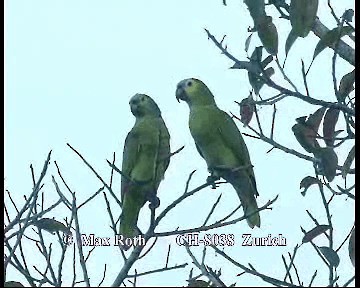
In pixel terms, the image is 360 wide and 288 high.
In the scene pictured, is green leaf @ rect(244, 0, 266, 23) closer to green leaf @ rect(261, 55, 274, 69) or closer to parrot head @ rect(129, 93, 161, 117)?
green leaf @ rect(261, 55, 274, 69)

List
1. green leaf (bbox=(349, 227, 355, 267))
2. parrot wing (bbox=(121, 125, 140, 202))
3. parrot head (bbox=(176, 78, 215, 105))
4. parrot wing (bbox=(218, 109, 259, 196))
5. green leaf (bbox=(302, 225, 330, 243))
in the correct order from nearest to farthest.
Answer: green leaf (bbox=(349, 227, 355, 267)) → green leaf (bbox=(302, 225, 330, 243)) → parrot wing (bbox=(121, 125, 140, 202)) → parrot wing (bbox=(218, 109, 259, 196)) → parrot head (bbox=(176, 78, 215, 105))

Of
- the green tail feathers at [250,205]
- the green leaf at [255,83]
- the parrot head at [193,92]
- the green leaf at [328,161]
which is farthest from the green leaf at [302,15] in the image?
the parrot head at [193,92]

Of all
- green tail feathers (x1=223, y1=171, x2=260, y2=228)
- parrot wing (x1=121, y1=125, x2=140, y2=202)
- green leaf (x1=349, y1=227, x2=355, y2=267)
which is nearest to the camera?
green leaf (x1=349, y1=227, x2=355, y2=267)

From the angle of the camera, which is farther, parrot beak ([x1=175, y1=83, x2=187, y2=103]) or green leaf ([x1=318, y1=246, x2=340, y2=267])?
parrot beak ([x1=175, y1=83, x2=187, y2=103])

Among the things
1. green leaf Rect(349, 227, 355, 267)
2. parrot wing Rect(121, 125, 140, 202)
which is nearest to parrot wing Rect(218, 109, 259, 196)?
parrot wing Rect(121, 125, 140, 202)

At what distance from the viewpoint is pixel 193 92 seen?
3072 mm

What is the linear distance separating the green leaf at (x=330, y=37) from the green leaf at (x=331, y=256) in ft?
1.81

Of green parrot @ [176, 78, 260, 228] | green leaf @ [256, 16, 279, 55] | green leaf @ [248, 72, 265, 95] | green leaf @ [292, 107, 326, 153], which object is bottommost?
green leaf @ [292, 107, 326, 153]

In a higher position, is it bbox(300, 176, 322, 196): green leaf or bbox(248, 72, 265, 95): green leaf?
bbox(248, 72, 265, 95): green leaf

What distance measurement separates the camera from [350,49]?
1985 millimetres

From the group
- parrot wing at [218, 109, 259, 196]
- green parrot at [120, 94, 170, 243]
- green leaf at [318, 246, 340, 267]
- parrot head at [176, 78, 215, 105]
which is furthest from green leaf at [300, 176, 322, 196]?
parrot head at [176, 78, 215, 105]

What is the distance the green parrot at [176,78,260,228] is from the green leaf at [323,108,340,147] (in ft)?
3.02

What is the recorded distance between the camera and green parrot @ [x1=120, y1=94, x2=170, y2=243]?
2439 millimetres

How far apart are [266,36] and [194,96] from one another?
1196 mm
